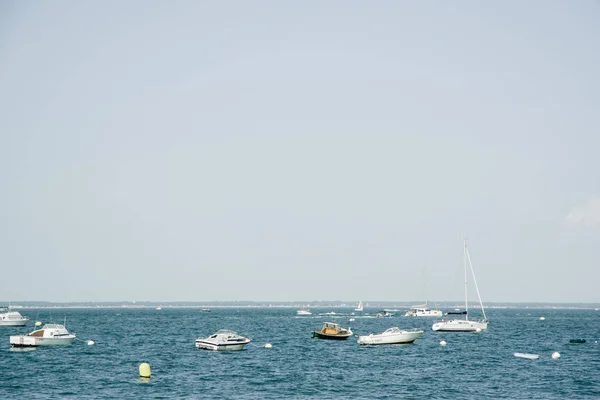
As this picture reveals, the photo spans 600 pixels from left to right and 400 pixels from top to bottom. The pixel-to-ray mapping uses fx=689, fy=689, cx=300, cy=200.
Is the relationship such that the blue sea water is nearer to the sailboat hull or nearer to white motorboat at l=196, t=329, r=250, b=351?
white motorboat at l=196, t=329, r=250, b=351

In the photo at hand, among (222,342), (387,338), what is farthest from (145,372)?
(387,338)

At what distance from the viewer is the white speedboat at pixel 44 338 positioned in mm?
95375

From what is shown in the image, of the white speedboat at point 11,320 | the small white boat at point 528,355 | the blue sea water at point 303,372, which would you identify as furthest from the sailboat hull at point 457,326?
the white speedboat at point 11,320

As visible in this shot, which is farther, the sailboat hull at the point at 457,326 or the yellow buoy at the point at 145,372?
the sailboat hull at the point at 457,326

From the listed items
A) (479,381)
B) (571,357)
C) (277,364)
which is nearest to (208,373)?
(277,364)

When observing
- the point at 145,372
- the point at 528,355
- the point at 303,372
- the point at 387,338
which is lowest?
the point at 303,372

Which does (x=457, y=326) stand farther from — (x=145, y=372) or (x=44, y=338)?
(x=145, y=372)

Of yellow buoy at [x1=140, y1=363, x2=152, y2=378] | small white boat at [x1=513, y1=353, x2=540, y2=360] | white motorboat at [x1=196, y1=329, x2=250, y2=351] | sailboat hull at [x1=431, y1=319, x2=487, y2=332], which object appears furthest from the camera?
sailboat hull at [x1=431, y1=319, x2=487, y2=332]

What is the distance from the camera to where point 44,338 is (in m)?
99.1

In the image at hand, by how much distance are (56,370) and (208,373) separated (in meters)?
16.5

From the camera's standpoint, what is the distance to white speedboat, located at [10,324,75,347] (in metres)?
95.4

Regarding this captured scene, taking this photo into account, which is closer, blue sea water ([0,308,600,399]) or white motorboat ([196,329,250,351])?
blue sea water ([0,308,600,399])

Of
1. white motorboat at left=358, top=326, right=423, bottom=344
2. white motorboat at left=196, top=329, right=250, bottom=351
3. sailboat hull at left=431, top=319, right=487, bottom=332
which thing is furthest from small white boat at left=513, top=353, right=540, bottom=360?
sailboat hull at left=431, top=319, right=487, bottom=332

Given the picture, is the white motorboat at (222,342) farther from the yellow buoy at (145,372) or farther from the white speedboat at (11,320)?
the white speedboat at (11,320)
